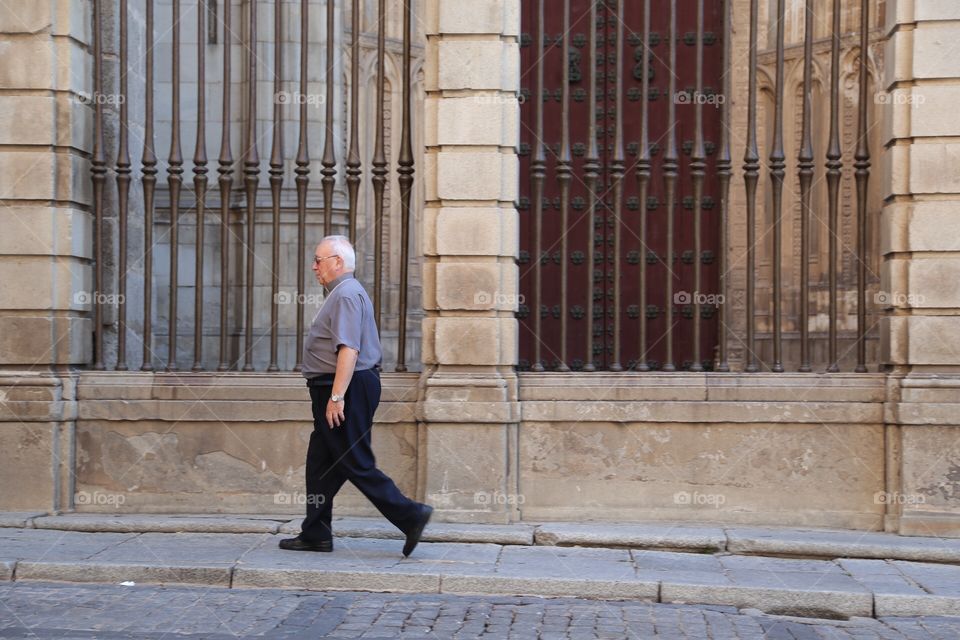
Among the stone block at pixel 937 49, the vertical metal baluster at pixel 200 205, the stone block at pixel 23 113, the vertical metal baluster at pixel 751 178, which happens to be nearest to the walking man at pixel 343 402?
the vertical metal baluster at pixel 200 205

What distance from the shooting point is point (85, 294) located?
8992mm

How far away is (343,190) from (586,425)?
153 inches

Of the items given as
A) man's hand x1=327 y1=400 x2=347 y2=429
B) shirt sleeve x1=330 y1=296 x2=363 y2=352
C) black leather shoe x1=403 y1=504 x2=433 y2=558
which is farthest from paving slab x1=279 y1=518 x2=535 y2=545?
shirt sleeve x1=330 y1=296 x2=363 y2=352

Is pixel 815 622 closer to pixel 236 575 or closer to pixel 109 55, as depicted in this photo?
pixel 236 575

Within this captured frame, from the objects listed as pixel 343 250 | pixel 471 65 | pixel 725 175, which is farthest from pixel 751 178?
pixel 343 250

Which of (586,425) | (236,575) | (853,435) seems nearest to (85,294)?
(236,575)

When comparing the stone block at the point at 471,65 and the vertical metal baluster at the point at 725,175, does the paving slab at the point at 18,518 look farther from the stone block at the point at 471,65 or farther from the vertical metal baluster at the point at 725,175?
the vertical metal baluster at the point at 725,175

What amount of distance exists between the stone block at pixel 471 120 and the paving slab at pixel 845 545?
3.04 meters

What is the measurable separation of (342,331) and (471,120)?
6.98 ft

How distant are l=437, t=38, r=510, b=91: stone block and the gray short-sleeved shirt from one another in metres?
1.87

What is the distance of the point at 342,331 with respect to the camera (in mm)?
7105

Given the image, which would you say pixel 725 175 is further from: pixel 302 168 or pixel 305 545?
pixel 305 545

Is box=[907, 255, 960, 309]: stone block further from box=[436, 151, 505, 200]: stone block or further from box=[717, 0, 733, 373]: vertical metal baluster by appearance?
box=[436, 151, 505, 200]: stone block

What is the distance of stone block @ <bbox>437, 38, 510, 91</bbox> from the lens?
8.52 m
